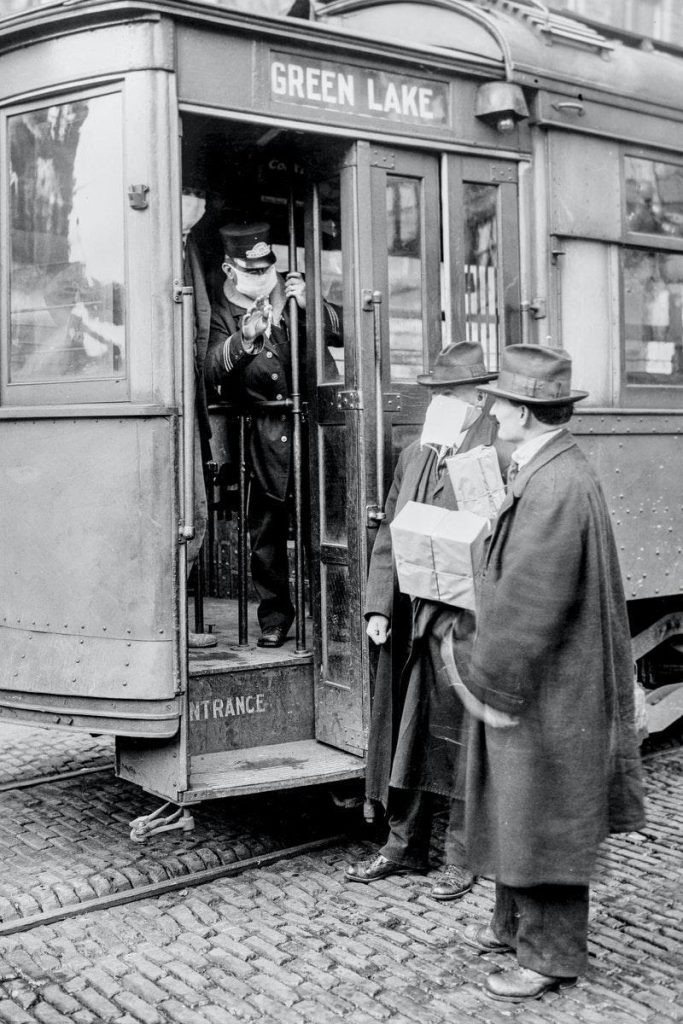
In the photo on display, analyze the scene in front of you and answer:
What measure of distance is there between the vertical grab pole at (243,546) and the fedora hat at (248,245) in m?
0.71

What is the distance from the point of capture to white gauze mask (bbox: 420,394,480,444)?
438cm

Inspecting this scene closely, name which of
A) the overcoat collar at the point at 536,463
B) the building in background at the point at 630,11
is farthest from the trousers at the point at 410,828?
the building in background at the point at 630,11

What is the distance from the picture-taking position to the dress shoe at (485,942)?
3773 mm

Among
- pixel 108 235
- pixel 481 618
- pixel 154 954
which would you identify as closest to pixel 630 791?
pixel 481 618

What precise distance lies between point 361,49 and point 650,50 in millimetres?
2571

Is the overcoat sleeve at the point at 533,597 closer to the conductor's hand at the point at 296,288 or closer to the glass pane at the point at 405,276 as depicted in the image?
the glass pane at the point at 405,276

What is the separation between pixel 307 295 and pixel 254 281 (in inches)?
16.3

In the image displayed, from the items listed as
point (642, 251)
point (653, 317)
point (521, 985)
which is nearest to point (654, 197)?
point (642, 251)

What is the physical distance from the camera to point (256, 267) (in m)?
5.12

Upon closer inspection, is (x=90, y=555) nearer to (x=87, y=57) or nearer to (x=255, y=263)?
(x=255, y=263)

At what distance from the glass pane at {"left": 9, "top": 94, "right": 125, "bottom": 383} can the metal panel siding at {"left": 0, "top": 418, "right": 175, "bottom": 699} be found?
28cm

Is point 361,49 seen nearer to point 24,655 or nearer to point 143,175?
point 143,175

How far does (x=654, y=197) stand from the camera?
5.40 metres

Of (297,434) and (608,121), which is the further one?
(608,121)
